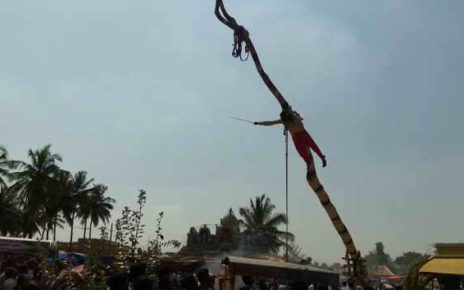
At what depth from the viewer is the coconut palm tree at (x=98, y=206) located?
56.0 m

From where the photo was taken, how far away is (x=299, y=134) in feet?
41.5

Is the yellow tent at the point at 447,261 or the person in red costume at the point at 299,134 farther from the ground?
the person in red costume at the point at 299,134

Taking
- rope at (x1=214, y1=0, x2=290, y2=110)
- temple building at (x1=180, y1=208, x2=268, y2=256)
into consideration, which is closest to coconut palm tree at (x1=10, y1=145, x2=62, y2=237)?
temple building at (x1=180, y1=208, x2=268, y2=256)

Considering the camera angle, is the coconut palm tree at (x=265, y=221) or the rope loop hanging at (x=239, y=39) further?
the coconut palm tree at (x=265, y=221)

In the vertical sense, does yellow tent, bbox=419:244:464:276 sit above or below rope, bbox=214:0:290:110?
below

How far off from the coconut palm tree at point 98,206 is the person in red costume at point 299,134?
4386 cm

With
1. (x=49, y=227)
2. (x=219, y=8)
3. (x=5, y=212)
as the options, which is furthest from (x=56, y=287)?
(x=49, y=227)

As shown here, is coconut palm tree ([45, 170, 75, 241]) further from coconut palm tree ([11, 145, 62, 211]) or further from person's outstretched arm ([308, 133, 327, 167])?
person's outstretched arm ([308, 133, 327, 167])

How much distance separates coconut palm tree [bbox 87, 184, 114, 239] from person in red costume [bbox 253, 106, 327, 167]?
4386 cm

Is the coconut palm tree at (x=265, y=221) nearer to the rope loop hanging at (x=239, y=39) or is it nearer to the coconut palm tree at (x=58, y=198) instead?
the coconut palm tree at (x=58, y=198)

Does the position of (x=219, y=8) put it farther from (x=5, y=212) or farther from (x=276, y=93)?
(x=5, y=212)

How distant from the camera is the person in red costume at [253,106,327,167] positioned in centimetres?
1264

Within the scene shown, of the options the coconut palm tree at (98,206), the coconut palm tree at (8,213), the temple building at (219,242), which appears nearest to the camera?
the temple building at (219,242)

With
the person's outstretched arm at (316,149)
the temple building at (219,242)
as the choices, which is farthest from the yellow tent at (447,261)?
the temple building at (219,242)
